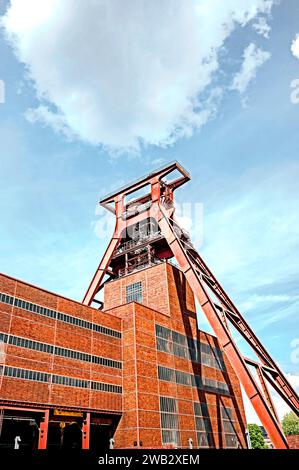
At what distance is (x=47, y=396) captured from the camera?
2220 cm

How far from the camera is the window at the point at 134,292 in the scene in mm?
35719

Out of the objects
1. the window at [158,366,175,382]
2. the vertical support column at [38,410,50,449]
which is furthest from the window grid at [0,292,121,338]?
the vertical support column at [38,410,50,449]

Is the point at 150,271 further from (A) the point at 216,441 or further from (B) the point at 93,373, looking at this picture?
(A) the point at 216,441

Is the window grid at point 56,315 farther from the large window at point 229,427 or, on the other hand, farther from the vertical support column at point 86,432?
the large window at point 229,427

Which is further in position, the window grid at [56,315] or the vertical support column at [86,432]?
the vertical support column at [86,432]

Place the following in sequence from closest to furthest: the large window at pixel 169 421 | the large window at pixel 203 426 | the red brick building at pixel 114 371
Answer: the red brick building at pixel 114 371
the large window at pixel 169 421
the large window at pixel 203 426

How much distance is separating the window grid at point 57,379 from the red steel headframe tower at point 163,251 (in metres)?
9.25

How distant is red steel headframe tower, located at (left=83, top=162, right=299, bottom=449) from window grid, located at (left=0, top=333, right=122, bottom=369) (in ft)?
28.3

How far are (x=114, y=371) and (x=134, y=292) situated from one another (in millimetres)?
9959

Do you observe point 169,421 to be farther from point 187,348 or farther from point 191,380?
point 187,348

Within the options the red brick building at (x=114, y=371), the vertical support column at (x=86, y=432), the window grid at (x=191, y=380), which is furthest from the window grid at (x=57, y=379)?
the window grid at (x=191, y=380)

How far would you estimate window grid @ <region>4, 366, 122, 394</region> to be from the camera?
68.8 ft

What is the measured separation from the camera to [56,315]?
2502 centimetres
